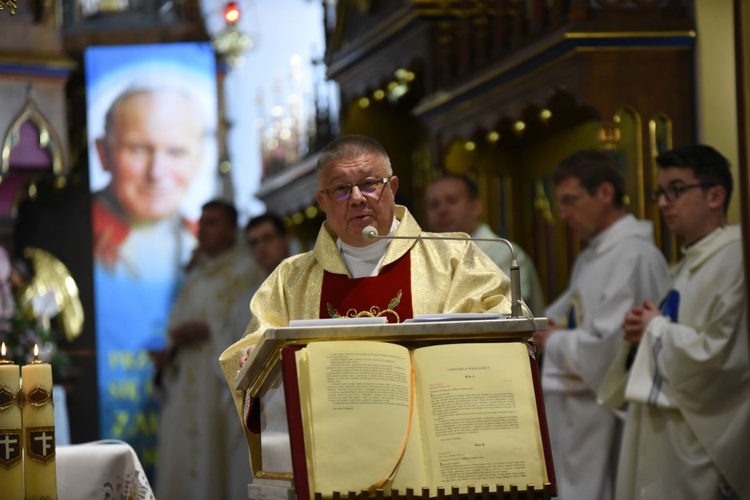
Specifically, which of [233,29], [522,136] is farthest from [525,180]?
[233,29]

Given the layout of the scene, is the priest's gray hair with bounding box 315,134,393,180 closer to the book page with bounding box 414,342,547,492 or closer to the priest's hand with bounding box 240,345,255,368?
the priest's hand with bounding box 240,345,255,368

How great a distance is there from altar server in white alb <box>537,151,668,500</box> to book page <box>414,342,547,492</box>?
9.22 feet

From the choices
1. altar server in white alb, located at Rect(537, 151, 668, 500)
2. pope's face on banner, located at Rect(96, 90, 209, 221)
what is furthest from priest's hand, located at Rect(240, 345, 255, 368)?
pope's face on banner, located at Rect(96, 90, 209, 221)

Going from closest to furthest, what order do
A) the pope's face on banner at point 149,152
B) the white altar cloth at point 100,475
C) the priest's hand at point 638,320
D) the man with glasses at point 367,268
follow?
the white altar cloth at point 100,475, the man with glasses at point 367,268, the priest's hand at point 638,320, the pope's face on banner at point 149,152

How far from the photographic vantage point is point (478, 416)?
3465 millimetres

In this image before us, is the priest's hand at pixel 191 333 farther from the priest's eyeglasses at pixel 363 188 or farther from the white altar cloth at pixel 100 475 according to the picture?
the white altar cloth at pixel 100 475

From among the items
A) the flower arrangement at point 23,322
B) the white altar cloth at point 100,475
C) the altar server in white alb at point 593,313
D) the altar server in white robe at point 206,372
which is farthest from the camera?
the altar server in white robe at point 206,372

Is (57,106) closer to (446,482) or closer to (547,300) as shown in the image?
(547,300)

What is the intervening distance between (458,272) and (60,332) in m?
8.67

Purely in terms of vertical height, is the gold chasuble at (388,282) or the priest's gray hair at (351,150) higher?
the priest's gray hair at (351,150)

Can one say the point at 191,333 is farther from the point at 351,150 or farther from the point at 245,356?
the point at 245,356

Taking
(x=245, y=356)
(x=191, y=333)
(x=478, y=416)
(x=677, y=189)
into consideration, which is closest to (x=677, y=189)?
(x=677, y=189)

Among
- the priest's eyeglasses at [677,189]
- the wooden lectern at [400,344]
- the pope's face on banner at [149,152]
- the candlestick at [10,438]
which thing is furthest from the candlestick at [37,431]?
the pope's face on banner at [149,152]

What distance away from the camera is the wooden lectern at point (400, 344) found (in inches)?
132
